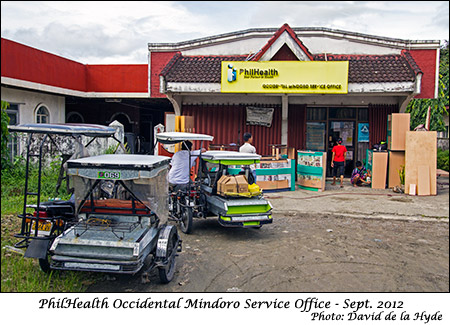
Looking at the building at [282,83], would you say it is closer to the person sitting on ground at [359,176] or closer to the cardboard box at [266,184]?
the person sitting on ground at [359,176]

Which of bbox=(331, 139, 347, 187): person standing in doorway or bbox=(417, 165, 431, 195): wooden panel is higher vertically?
bbox=(331, 139, 347, 187): person standing in doorway

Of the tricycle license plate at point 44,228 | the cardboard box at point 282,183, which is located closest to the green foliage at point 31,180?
the tricycle license plate at point 44,228

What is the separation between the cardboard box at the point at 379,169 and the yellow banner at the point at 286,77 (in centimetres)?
251

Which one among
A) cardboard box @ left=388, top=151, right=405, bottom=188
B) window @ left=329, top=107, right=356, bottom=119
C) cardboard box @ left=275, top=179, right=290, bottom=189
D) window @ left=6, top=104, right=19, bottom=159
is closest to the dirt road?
cardboard box @ left=275, top=179, right=290, bottom=189

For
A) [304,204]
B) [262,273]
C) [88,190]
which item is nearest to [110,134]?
[88,190]

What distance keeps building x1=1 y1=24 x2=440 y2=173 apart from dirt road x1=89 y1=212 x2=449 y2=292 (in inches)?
233

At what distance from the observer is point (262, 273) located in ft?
19.9

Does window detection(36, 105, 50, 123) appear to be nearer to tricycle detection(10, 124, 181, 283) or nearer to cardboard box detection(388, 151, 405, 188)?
tricycle detection(10, 124, 181, 283)

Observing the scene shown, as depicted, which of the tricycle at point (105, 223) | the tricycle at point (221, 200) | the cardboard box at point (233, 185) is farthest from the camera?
the cardboard box at point (233, 185)

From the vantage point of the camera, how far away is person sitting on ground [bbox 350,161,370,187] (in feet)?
47.4

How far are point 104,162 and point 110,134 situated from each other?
1334 mm

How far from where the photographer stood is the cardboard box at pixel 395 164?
1366 centimetres

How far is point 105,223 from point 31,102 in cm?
1349

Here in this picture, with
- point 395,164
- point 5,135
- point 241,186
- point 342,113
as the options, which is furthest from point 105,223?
point 342,113
